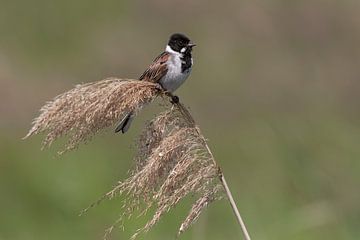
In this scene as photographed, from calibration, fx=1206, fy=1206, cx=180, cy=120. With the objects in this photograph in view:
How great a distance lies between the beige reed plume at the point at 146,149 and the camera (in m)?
→ 2.30

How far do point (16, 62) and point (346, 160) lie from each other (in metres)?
3.07

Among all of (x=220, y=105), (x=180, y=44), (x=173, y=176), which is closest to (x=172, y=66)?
(x=180, y=44)

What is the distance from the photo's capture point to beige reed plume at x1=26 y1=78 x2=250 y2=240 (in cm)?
230

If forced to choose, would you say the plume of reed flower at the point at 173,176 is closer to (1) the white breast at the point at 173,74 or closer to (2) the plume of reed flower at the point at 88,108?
(2) the plume of reed flower at the point at 88,108

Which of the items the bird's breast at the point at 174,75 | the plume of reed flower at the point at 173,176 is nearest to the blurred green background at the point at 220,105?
the bird's breast at the point at 174,75

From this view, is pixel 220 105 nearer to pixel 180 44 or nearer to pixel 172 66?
pixel 180 44

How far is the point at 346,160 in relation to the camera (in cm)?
549

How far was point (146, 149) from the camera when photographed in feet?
8.07

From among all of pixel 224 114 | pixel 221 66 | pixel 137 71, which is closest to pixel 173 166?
pixel 224 114

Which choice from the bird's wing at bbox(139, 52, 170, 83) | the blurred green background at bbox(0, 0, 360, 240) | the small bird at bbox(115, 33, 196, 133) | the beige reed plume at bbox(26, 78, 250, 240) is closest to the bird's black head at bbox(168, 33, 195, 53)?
the small bird at bbox(115, 33, 196, 133)

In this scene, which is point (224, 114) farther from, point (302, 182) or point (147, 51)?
point (302, 182)

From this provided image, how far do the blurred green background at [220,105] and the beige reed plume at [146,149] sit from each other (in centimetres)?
89

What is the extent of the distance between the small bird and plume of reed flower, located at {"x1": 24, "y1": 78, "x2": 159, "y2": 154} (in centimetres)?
87

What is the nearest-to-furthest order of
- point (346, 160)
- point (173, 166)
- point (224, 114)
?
point (173, 166) → point (346, 160) → point (224, 114)
